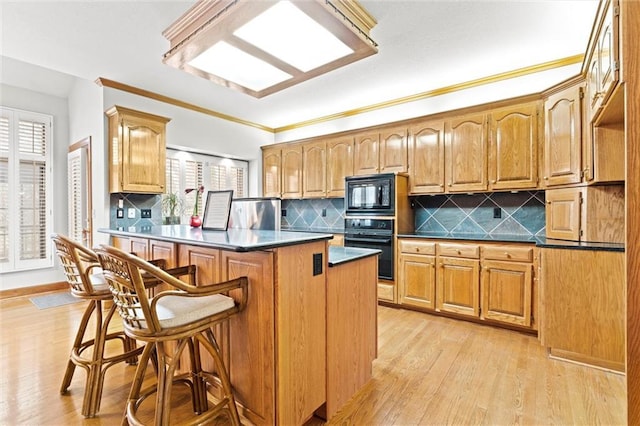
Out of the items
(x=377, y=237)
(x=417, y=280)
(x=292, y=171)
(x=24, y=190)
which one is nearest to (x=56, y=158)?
(x=24, y=190)

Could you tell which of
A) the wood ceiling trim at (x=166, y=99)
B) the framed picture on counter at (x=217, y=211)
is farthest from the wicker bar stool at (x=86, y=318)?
the wood ceiling trim at (x=166, y=99)

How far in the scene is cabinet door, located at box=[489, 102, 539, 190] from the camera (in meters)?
3.04

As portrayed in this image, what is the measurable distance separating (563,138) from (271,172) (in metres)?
3.97

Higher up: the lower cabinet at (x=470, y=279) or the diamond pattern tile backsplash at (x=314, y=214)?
the diamond pattern tile backsplash at (x=314, y=214)

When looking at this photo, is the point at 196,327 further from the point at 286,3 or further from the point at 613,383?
the point at 613,383

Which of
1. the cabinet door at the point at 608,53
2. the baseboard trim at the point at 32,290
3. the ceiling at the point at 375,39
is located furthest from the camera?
the baseboard trim at the point at 32,290

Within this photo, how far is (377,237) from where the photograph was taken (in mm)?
3799

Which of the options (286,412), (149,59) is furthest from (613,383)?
(149,59)

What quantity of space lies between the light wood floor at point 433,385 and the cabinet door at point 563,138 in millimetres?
1526

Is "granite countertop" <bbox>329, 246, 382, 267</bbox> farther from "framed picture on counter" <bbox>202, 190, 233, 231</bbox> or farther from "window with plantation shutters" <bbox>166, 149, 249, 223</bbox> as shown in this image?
"window with plantation shutters" <bbox>166, 149, 249, 223</bbox>

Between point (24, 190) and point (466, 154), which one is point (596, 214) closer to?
point (466, 154)

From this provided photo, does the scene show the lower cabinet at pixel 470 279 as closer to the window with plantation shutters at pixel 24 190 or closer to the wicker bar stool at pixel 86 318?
the wicker bar stool at pixel 86 318

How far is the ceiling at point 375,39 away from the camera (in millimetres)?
2332

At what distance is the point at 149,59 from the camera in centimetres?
310
